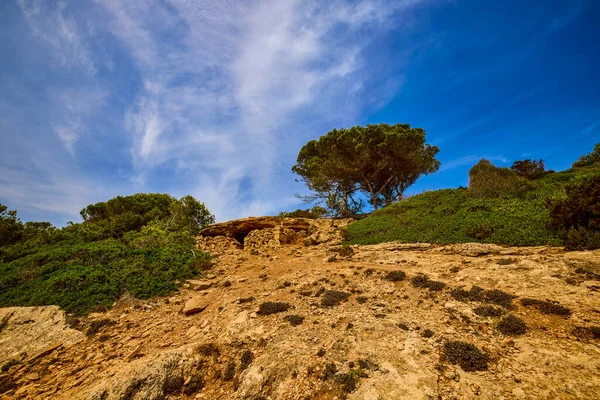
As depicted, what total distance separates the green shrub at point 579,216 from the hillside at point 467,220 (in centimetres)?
49

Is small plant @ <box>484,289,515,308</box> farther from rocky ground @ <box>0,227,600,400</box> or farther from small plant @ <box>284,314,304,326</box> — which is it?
small plant @ <box>284,314,304,326</box>

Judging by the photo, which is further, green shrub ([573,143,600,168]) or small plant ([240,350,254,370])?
green shrub ([573,143,600,168])

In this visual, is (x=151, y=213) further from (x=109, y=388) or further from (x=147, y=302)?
(x=109, y=388)

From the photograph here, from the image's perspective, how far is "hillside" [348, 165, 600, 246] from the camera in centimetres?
1136

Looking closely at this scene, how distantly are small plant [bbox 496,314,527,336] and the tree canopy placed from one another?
71.5 ft

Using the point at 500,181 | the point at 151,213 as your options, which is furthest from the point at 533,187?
the point at 151,213

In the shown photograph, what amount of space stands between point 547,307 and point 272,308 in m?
6.83

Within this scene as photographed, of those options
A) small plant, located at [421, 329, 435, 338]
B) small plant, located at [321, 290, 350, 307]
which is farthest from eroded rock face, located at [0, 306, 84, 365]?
small plant, located at [421, 329, 435, 338]

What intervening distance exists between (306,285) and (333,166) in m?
19.3

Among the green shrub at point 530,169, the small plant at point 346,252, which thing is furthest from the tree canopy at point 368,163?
the small plant at point 346,252

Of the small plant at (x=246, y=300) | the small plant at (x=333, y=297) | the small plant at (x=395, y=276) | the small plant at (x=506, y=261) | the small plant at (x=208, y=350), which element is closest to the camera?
the small plant at (x=208, y=350)

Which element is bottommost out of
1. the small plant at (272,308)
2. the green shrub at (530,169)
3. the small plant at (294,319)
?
the small plant at (294,319)

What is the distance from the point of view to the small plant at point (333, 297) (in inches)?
299

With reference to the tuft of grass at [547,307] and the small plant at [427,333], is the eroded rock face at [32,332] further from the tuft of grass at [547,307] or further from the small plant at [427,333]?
the tuft of grass at [547,307]
